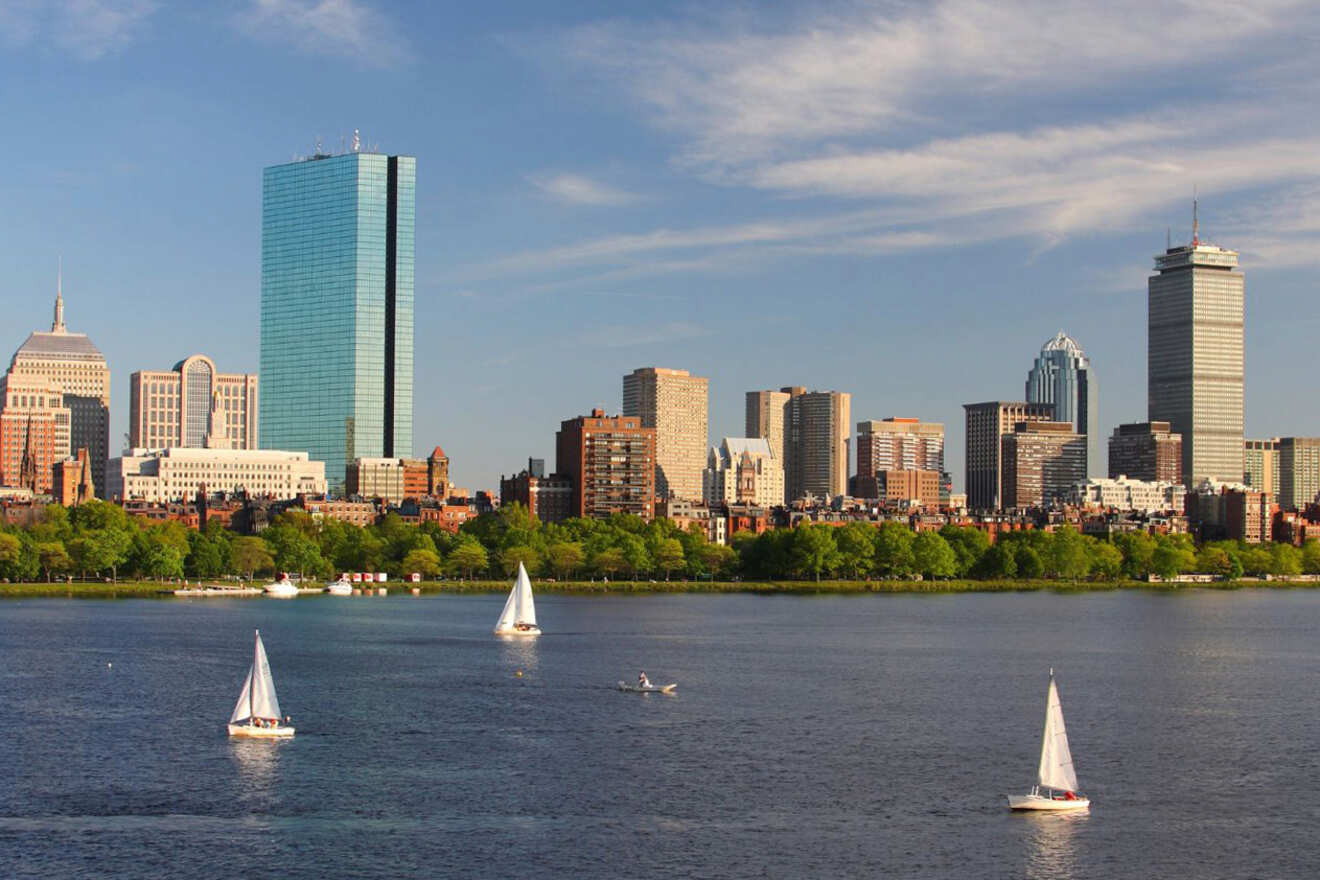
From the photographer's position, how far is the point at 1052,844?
220 feet

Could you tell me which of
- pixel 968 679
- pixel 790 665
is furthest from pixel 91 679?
pixel 968 679

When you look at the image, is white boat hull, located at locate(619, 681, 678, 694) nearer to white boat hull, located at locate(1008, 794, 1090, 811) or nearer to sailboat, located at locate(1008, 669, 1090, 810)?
sailboat, located at locate(1008, 669, 1090, 810)

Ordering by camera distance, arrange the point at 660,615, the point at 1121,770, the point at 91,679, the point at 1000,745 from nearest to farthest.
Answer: the point at 1121,770 → the point at 1000,745 → the point at 91,679 → the point at 660,615

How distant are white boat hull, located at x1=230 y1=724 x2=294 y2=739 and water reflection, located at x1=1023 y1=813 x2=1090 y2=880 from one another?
38.5 metres

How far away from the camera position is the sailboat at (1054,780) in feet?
236

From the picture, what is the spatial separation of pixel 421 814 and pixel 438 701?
33.0 metres

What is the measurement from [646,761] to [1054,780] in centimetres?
2013

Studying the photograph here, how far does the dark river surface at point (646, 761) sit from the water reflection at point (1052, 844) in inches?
5.9

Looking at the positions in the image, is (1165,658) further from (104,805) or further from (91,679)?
(104,805)

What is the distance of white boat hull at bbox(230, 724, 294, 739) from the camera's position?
8844 centimetres

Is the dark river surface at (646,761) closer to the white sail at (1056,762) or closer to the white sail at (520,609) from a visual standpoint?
the white sail at (1056,762)

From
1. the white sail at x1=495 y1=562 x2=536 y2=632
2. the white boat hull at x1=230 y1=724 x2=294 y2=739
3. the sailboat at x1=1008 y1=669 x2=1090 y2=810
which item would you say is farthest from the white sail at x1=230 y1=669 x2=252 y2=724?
the white sail at x1=495 y1=562 x2=536 y2=632

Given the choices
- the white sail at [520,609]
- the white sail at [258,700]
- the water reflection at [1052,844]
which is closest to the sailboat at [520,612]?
the white sail at [520,609]

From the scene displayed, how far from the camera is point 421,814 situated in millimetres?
70938
